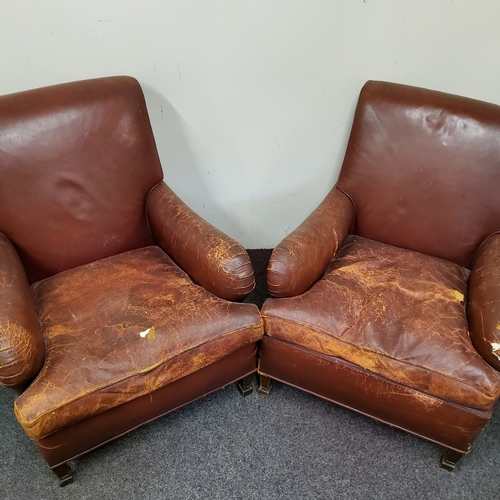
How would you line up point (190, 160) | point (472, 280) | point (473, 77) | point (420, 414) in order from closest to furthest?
1. point (420, 414)
2. point (472, 280)
3. point (473, 77)
4. point (190, 160)

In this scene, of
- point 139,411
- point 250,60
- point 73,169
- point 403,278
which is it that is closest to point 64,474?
point 139,411

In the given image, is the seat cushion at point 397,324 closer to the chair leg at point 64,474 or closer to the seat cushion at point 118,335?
the seat cushion at point 118,335

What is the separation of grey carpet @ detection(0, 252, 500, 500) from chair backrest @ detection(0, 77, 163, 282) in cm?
63

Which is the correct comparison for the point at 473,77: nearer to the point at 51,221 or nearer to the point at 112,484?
the point at 51,221

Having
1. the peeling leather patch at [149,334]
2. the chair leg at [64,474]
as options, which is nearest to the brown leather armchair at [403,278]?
the peeling leather patch at [149,334]

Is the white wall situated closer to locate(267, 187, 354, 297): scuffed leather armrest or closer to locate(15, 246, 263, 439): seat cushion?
locate(267, 187, 354, 297): scuffed leather armrest

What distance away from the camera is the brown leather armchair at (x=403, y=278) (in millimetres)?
1249

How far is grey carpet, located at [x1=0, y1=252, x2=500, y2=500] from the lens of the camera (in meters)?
1.35

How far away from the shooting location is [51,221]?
1443mm

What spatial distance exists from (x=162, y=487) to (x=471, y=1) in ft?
6.04

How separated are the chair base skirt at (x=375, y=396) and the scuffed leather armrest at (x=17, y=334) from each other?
668 millimetres

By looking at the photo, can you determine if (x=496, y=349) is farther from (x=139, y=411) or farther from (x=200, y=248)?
(x=139, y=411)

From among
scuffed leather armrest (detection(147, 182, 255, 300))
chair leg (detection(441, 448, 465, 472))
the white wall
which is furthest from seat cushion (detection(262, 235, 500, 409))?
the white wall

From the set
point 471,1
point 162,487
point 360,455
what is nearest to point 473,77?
point 471,1
